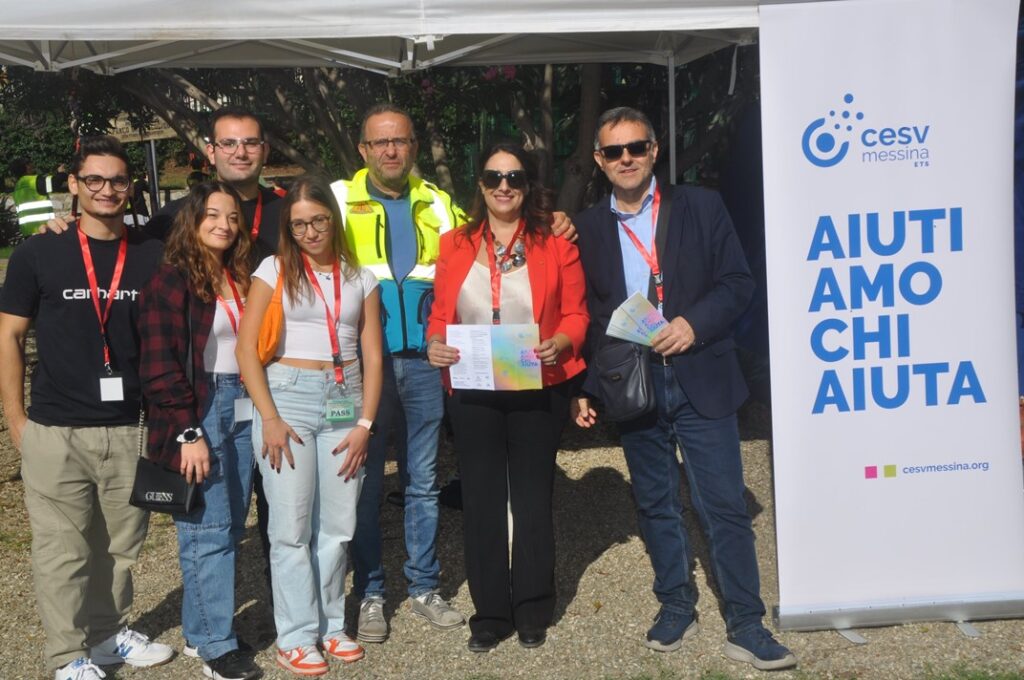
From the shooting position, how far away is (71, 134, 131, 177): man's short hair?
382cm

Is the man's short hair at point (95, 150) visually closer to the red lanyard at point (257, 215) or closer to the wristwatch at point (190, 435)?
the red lanyard at point (257, 215)

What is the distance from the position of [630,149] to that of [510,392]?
101cm

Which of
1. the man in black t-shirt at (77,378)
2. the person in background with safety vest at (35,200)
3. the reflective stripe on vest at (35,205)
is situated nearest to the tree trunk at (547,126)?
the man in black t-shirt at (77,378)

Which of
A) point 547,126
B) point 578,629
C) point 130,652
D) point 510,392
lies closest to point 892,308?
point 510,392

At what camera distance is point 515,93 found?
7.20 meters

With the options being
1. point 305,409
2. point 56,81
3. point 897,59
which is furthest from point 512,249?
point 56,81

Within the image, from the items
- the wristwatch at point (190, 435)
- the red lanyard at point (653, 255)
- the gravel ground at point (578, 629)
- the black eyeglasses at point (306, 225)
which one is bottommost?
the gravel ground at point (578, 629)

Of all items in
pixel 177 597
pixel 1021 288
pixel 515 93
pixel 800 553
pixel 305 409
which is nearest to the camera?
pixel 305 409

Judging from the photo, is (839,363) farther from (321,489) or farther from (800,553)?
(321,489)

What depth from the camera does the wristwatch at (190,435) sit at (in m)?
3.77

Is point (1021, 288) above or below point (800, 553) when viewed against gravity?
above

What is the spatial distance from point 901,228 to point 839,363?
56 cm

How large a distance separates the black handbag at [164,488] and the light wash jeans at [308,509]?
27cm

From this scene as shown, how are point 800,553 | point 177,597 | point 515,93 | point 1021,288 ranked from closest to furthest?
point 800,553, point 177,597, point 1021,288, point 515,93
